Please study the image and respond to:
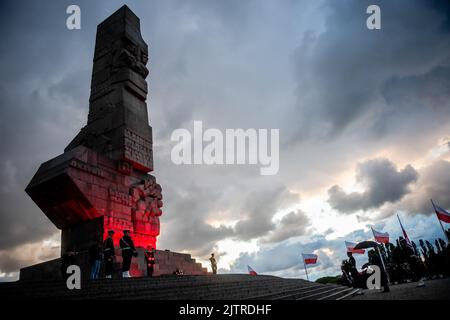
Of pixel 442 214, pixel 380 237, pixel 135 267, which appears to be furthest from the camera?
pixel 380 237

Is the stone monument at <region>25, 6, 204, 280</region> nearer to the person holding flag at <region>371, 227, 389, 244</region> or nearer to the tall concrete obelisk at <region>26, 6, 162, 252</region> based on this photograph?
the tall concrete obelisk at <region>26, 6, 162, 252</region>

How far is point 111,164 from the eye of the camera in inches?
580

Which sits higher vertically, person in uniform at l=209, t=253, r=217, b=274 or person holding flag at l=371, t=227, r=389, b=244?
person holding flag at l=371, t=227, r=389, b=244

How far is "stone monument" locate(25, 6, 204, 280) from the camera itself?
12.7m

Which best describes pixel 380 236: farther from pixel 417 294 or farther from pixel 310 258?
pixel 417 294

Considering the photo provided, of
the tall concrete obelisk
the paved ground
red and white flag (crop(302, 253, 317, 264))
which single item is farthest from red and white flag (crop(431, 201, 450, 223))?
the tall concrete obelisk

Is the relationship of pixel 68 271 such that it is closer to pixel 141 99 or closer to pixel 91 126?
pixel 91 126

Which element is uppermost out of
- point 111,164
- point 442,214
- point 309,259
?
point 111,164

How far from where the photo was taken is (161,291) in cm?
665

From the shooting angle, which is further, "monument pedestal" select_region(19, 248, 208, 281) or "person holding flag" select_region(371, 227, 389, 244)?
"person holding flag" select_region(371, 227, 389, 244)

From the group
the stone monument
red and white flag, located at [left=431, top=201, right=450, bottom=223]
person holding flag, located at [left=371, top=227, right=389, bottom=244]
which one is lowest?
person holding flag, located at [left=371, top=227, right=389, bottom=244]

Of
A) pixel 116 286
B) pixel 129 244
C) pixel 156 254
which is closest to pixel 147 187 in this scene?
pixel 156 254

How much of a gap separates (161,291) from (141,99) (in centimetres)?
1437

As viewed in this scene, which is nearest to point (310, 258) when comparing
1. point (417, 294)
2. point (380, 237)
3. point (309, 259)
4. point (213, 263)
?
point (309, 259)
